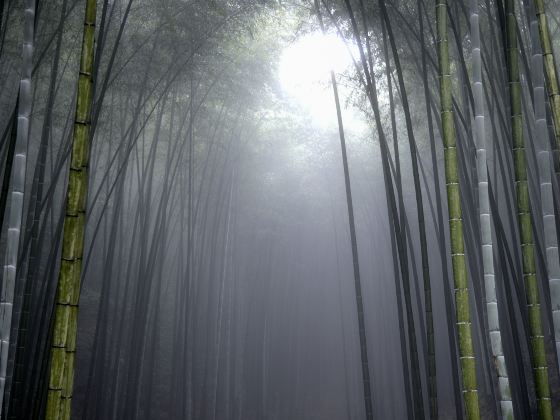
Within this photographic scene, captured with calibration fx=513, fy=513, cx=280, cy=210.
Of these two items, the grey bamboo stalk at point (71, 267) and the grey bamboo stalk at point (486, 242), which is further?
the grey bamboo stalk at point (486, 242)

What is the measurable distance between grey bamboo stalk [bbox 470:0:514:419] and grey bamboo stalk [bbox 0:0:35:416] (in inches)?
70.6

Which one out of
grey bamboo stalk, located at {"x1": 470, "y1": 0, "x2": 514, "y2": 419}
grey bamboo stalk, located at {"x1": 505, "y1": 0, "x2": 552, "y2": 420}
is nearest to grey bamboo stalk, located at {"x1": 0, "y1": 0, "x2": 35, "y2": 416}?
grey bamboo stalk, located at {"x1": 470, "y1": 0, "x2": 514, "y2": 419}

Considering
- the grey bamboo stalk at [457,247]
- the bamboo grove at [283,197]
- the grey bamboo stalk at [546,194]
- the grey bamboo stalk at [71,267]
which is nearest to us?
the grey bamboo stalk at [71,267]

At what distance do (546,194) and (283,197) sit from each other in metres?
11.4

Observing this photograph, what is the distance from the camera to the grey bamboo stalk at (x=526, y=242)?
6.30ft

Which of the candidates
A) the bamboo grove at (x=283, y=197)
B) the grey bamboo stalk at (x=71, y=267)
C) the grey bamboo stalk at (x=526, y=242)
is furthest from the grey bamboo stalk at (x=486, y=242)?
the grey bamboo stalk at (x=71, y=267)

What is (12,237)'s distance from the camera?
6.51 feet

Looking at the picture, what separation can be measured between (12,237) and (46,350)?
4.75 ft

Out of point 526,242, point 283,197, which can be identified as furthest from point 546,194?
point 283,197

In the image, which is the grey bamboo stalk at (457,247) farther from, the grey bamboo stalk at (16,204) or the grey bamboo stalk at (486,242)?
the grey bamboo stalk at (16,204)

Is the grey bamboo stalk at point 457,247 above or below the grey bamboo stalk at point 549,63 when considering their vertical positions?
below

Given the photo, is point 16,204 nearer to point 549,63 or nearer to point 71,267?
point 71,267

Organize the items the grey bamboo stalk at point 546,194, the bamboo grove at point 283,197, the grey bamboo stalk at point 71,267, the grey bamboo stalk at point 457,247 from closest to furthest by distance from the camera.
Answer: the grey bamboo stalk at point 71,267
the grey bamboo stalk at point 457,247
the grey bamboo stalk at point 546,194
the bamboo grove at point 283,197

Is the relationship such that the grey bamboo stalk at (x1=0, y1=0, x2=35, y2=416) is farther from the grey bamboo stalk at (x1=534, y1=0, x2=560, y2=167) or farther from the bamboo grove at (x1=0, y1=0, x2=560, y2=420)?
the grey bamboo stalk at (x1=534, y1=0, x2=560, y2=167)
